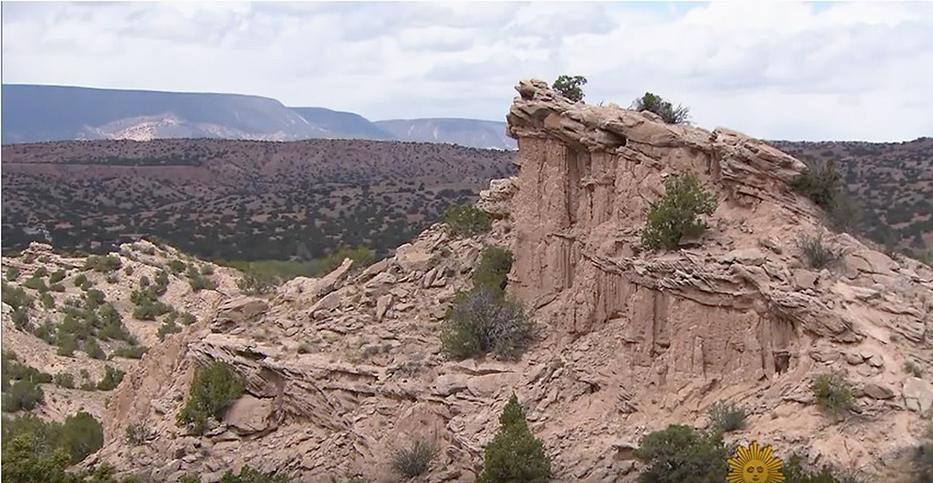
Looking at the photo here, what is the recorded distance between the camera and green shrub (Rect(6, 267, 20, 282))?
3847 centimetres

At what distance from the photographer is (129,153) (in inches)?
3696

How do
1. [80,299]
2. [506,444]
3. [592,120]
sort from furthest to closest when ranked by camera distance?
1. [80,299]
2. [592,120]
3. [506,444]

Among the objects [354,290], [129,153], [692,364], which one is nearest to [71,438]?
[354,290]

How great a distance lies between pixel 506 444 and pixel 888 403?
493cm

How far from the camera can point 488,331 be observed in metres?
17.4

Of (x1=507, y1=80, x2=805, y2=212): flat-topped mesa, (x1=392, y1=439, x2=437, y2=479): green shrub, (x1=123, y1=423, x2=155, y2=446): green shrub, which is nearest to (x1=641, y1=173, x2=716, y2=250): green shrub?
(x1=507, y1=80, x2=805, y2=212): flat-topped mesa

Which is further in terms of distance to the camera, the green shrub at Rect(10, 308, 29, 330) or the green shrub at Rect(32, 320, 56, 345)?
the green shrub at Rect(32, 320, 56, 345)

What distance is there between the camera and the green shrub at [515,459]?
14.4 metres

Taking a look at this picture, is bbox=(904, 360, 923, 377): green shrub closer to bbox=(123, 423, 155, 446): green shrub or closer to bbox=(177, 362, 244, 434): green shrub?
bbox=(177, 362, 244, 434): green shrub

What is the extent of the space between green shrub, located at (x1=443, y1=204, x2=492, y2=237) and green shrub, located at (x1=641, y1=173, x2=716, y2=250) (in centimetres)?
562

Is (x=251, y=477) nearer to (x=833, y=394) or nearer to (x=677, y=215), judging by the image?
(x=677, y=215)

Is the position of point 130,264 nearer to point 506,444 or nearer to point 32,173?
point 506,444

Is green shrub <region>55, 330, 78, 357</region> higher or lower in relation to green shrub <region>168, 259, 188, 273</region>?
lower

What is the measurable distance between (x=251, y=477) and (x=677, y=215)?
7.65 meters
